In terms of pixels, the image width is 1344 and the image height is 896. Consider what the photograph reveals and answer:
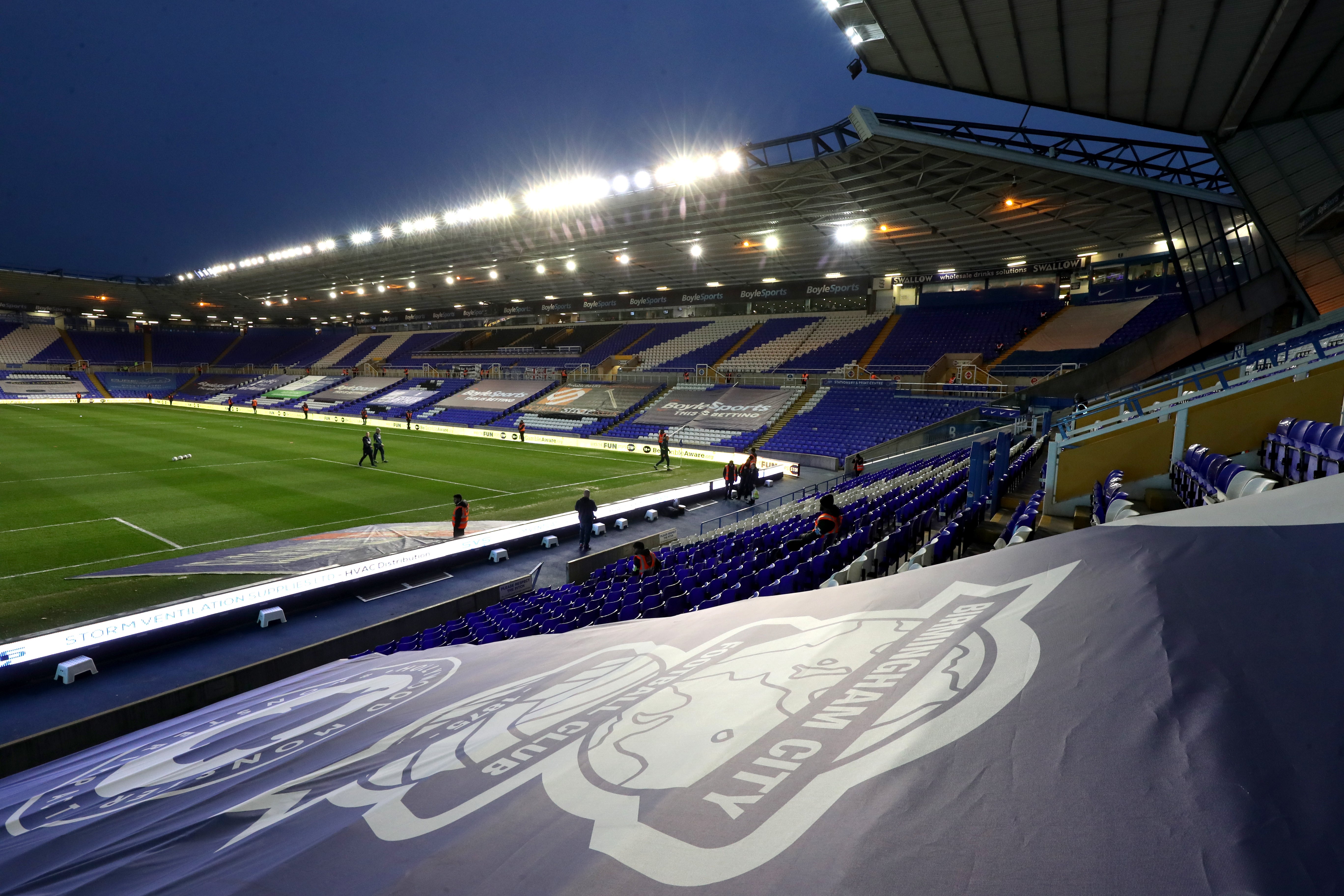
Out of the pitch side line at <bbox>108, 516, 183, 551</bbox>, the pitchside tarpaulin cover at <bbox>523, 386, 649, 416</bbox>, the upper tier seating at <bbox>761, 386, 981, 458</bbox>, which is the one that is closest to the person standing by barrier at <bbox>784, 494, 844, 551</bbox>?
the pitch side line at <bbox>108, 516, 183, 551</bbox>

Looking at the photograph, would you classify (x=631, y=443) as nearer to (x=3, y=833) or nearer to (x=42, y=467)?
(x=42, y=467)

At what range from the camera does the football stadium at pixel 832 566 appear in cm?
141

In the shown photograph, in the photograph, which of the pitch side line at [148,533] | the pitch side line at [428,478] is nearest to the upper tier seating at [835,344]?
the pitch side line at [428,478]

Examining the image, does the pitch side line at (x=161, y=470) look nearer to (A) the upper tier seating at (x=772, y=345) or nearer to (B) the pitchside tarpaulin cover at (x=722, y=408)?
(B) the pitchside tarpaulin cover at (x=722, y=408)

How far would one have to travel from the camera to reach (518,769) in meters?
2.46

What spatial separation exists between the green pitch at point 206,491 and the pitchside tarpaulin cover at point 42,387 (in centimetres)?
2732

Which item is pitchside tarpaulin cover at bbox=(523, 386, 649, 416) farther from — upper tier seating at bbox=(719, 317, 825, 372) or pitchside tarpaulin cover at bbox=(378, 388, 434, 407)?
pitchside tarpaulin cover at bbox=(378, 388, 434, 407)

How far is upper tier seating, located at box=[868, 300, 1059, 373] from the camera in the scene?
1287 inches

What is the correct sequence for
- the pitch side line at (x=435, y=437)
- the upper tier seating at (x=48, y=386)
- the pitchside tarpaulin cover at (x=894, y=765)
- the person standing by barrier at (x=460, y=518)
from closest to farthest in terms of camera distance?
the pitchside tarpaulin cover at (x=894, y=765), the person standing by barrier at (x=460, y=518), the pitch side line at (x=435, y=437), the upper tier seating at (x=48, y=386)

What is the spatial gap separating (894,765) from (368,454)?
85.6 ft

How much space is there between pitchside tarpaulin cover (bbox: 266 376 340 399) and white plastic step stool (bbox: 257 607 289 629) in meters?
52.9

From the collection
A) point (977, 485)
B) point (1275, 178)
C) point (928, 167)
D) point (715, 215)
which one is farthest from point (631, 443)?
point (1275, 178)

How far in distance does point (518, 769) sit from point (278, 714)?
3868mm

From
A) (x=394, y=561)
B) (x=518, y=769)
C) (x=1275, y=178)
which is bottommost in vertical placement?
(x=394, y=561)
